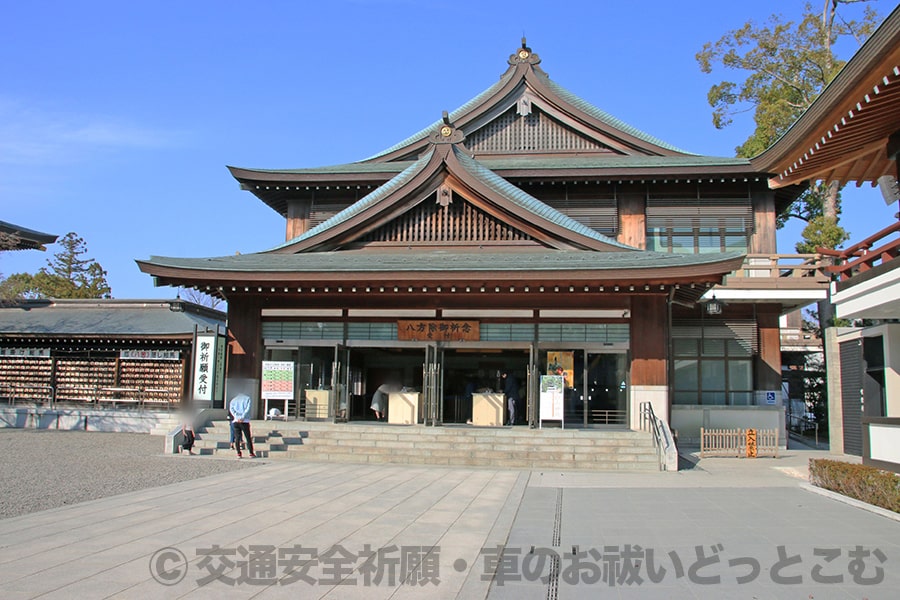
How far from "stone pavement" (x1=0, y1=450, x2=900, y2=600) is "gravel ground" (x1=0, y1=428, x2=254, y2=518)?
0.76 metres

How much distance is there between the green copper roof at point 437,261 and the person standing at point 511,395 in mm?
3646

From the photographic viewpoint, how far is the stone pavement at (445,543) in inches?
254

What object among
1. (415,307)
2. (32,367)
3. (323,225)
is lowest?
(32,367)

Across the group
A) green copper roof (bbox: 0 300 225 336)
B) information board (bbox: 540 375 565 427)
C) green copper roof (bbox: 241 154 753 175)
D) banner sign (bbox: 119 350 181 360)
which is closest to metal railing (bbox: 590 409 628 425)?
information board (bbox: 540 375 565 427)

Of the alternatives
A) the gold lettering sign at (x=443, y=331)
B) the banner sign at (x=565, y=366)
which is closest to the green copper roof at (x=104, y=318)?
the gold lettering sign at (x=443, y=331)

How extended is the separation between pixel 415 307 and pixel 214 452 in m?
6.40

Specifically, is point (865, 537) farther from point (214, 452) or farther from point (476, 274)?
point (214, 452)

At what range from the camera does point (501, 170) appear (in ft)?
79.3

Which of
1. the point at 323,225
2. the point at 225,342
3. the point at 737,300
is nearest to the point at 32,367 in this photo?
the point at 225,342

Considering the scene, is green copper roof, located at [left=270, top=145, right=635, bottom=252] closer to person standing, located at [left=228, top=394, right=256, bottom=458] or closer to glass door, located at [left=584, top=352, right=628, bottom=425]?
glass door, located at [left=584, top=352, right=628, bottom=425]

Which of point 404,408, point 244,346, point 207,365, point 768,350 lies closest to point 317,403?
point 404,408

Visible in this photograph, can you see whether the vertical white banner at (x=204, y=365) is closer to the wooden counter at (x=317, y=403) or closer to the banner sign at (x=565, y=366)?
the wooden counter at (x=317, y=403)

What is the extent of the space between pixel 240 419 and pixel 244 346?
450cm

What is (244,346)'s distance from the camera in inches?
795
